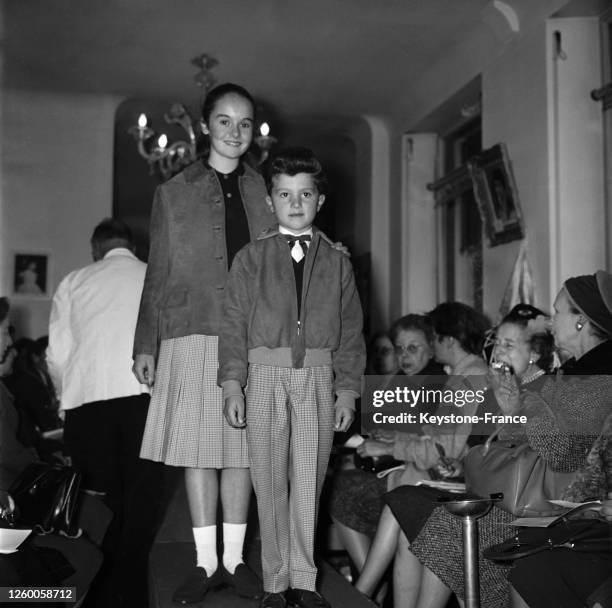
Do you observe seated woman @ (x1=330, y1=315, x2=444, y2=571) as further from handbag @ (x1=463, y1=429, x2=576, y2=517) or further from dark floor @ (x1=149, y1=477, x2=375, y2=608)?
handbag @ (x1=463, y1=429, x2=576, y2=517)

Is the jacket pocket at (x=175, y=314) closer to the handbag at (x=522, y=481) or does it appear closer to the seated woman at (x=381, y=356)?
the handbag at (x=522, y=481)

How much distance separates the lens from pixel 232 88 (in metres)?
2.40

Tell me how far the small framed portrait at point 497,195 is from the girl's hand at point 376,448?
5.89ft

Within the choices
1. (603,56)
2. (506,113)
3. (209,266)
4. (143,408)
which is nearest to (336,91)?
(506,113)

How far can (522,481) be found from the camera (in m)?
2.11

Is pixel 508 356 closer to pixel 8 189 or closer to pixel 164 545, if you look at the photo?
pixel 164 545

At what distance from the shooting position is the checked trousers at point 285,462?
2105mm

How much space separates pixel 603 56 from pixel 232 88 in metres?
2.49

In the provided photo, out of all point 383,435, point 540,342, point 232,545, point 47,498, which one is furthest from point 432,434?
point 47,498

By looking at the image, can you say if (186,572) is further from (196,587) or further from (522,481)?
(522,481)

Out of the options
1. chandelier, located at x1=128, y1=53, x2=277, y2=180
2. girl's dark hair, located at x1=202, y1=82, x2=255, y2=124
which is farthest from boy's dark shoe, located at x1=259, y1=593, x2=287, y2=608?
chandelier, located at x1=128, y1=53, x2=277, y2=180

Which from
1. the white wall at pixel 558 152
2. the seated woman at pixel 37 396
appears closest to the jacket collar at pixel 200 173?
the seated woman at pixel 37 396

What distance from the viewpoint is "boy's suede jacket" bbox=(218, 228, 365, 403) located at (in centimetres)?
213

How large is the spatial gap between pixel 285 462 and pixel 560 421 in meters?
0.68
